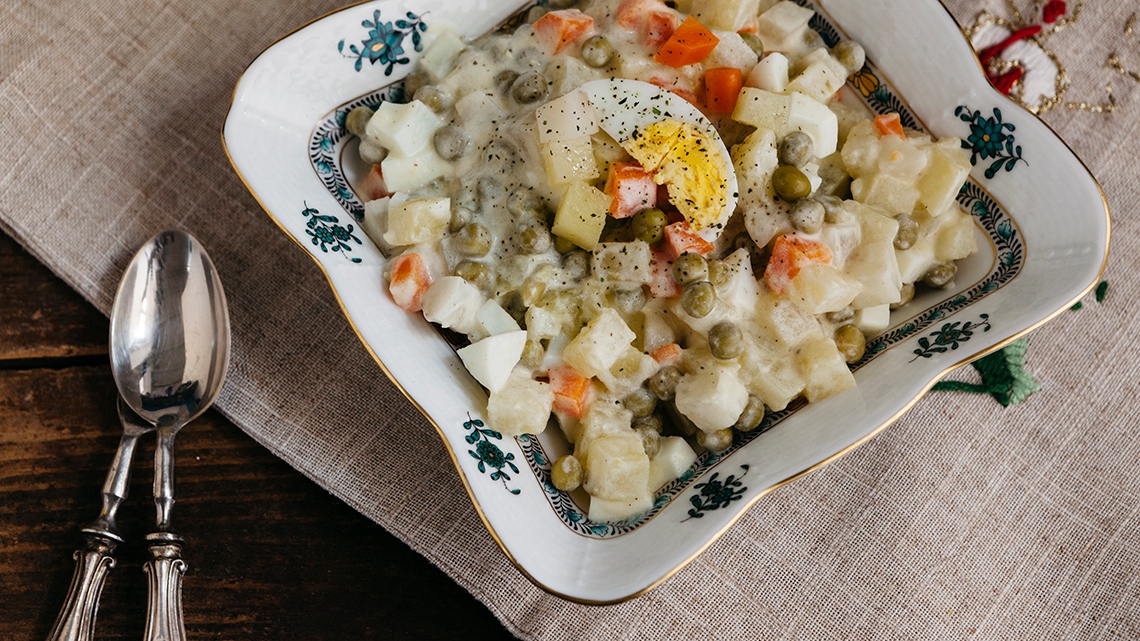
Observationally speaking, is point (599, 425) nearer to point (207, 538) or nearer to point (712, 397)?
point (712, 397)

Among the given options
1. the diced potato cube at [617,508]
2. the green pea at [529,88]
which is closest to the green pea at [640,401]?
the diced potato cube at [617,508]

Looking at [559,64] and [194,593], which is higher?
[559,64]

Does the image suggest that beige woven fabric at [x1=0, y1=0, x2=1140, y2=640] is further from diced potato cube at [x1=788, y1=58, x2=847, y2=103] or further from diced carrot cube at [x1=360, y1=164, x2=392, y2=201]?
diced potato cube at [x1=788, y1=58, x2=847, y2=103]

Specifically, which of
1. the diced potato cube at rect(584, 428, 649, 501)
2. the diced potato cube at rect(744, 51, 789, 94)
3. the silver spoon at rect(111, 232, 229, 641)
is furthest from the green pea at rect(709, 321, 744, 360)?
the silver spoon at rect(111, 232, 229, 641)

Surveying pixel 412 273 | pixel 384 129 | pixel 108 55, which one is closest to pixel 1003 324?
pixel 412 273

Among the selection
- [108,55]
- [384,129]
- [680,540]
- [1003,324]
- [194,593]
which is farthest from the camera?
[108,55]

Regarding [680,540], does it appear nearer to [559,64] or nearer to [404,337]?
[404,337]
